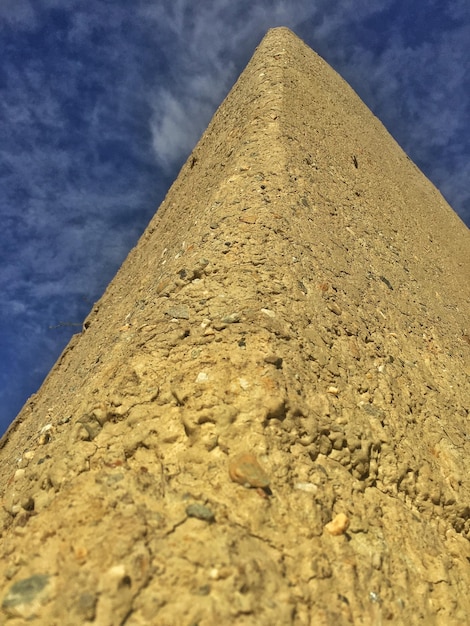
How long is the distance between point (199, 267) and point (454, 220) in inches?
268

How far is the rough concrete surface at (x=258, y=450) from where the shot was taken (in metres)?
1.45

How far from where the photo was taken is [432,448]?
8.30 feet

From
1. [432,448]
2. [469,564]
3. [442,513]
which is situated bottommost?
[469,564]

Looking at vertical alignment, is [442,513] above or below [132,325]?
below

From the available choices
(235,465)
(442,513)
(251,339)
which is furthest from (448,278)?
(235,465)

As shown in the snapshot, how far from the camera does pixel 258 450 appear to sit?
1826 millimetres

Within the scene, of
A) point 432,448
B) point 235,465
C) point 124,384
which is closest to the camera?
point 235,465

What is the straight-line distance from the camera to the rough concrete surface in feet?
4.76

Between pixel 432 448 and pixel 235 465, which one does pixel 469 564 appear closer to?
pixel 432 448

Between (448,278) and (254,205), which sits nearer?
(254,205)

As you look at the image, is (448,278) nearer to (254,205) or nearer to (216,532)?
(254,205)

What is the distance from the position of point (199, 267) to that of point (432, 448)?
169 centimetres

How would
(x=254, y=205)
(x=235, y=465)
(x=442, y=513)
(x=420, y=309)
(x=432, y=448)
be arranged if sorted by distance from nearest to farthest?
(x=235, y=465) → (x=442, y=513) → (x=432, y=448) → (x=254, y=205) → (x=420, y=309)

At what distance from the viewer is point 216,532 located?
5.12 feet
